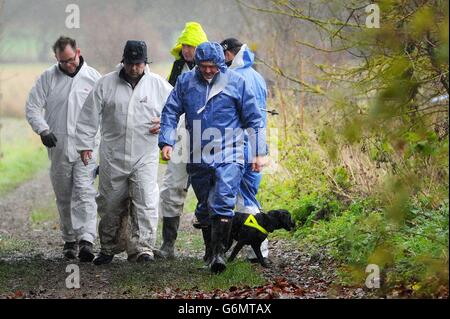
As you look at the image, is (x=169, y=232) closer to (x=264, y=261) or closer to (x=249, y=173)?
(x=249, y=173)

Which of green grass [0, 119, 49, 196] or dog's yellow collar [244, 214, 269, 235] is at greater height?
green grass [0, 119, 49, 196]

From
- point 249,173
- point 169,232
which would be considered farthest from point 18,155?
point 249,173

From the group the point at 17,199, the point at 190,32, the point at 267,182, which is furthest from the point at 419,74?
the point at 17,199

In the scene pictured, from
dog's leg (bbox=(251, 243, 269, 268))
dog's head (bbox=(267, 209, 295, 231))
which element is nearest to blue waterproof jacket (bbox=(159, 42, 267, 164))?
dog's head (bbox=(267, 209, 295, 231))

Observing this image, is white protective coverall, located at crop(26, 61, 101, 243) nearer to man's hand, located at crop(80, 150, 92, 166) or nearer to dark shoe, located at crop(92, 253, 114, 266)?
dark shoe, located at crop(92, 253, 114, 266)

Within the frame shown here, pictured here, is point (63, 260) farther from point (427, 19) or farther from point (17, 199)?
point (17, 199)

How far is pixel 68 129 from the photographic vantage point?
39.9ft

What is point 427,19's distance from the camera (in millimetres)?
7852

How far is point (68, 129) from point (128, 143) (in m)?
1.13

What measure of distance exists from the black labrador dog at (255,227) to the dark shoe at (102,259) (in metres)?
1.38

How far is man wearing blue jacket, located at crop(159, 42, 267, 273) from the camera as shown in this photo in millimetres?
10383

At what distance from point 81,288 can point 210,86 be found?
230 cm

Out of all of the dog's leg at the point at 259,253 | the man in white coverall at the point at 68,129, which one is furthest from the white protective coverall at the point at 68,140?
the dog's leg at the point at 259,253

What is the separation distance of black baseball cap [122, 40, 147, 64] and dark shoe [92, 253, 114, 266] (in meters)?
2.09
